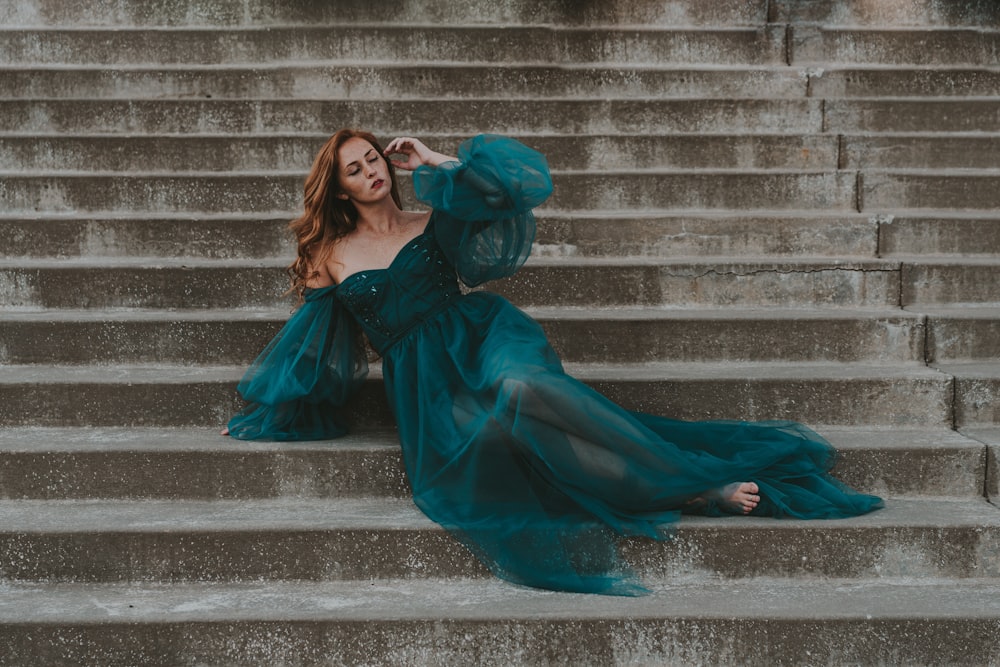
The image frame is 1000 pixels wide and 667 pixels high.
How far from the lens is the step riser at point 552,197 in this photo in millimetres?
4270

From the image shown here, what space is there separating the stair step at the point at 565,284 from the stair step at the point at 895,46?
6.27ft

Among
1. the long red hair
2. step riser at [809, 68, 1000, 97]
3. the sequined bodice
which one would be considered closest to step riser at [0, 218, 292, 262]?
the long red hair

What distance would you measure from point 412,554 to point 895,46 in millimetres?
3997

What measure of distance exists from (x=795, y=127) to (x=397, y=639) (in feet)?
10.7

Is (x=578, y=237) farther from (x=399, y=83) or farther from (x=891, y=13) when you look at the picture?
(x=891, y=13)

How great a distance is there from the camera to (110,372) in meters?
3.54

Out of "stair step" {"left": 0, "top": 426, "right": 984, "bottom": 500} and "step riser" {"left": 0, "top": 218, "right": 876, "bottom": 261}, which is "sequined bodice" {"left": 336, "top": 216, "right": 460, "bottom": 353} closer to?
"stair step" {"left": 0, "top": 426, "right": 984, "bottom": 500}

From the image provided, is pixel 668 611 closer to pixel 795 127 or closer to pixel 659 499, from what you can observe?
pixel 659 499

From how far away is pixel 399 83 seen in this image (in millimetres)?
5090

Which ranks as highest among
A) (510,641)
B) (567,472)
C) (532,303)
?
(532,303)

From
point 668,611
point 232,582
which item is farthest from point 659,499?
point 232,582

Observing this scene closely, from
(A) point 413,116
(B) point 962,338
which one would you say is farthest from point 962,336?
(A) point 413,116

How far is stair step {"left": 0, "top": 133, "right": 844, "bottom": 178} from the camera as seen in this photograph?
14.8 feet

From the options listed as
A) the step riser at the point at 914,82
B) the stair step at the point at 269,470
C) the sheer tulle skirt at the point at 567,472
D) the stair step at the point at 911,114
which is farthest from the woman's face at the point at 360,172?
the step riser at the point at 914,82
